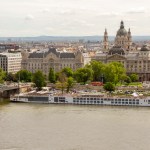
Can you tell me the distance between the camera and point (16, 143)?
2778 centimetres

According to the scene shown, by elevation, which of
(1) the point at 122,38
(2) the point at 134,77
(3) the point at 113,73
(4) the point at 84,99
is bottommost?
(4) the point at 84,99

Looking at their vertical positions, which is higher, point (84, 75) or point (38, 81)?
point (84, 75)

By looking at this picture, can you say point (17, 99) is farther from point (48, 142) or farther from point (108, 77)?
point (48, 142)

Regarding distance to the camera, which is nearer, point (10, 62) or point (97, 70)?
point (97, 70)

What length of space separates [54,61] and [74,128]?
3817cm

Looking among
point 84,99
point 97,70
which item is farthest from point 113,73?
point 84,99

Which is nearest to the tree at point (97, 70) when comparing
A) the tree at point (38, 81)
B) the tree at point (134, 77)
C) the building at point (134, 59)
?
the tree at point (134, 77)

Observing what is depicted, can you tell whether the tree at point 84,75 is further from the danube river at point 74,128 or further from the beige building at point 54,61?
the danube river at point 74,128

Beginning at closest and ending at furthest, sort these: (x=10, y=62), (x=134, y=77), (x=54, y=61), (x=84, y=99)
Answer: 1. (x=84, y=99)
2. (x=134, y=77)
3. (x=54, y=61)
4. (x=10, y=62)

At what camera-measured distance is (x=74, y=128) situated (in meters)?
31.9

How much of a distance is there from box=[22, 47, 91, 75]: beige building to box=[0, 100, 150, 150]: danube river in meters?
26.6

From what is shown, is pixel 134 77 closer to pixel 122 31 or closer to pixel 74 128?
pixel 122 31

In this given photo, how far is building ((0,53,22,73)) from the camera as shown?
73.2 metres

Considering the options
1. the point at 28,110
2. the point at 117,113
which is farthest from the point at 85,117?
the point at 28,110
